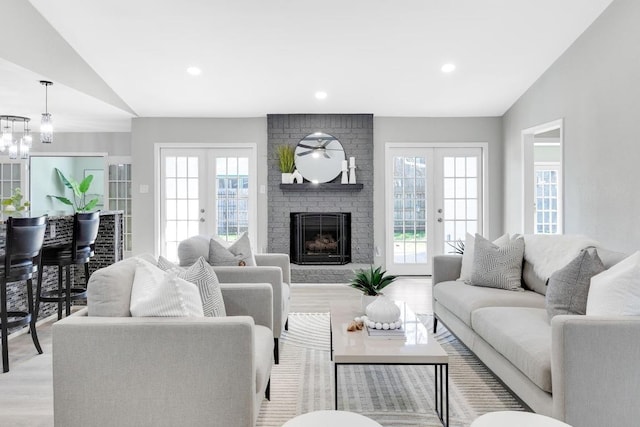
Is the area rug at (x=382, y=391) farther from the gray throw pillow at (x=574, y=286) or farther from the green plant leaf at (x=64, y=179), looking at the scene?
the green plant leaf at (x=64, y=179)

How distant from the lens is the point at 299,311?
4816 millimetres

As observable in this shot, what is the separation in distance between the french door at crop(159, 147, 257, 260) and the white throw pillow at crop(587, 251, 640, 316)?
540 centimetres

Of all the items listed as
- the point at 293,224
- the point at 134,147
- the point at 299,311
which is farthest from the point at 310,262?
the point at 134,147

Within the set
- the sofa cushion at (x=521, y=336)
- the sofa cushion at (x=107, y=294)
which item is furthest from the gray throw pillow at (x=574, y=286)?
the sofa cushion at (x=107, y=294)

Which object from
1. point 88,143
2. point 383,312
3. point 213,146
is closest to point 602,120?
point 383,312

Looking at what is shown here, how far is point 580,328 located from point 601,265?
746mm

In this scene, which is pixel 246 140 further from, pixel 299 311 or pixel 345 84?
pixel 299 311

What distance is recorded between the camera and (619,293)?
6.90 ft

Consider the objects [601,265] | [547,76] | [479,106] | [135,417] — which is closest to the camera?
[135,417]

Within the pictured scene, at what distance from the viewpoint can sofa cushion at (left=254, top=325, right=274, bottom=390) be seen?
2131mm

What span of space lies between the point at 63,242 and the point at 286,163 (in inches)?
122

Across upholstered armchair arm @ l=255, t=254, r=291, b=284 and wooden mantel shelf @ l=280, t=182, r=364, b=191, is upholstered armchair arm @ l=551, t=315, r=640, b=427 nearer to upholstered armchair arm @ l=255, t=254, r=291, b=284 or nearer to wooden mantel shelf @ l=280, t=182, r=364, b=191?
upholstered armchair arm @ l=255, t=254, r=291, b=284

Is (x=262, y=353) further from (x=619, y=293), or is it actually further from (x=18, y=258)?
(x=18, y=258)

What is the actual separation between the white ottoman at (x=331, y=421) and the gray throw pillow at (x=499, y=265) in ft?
7.90
